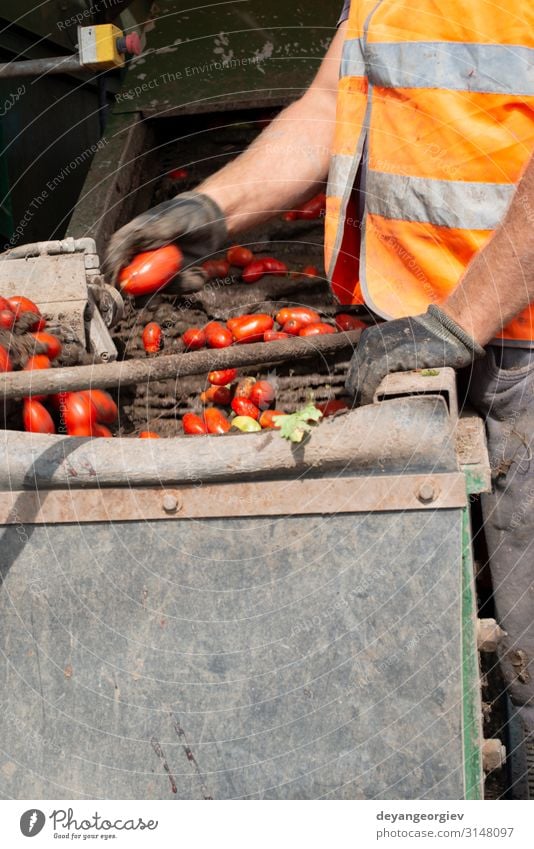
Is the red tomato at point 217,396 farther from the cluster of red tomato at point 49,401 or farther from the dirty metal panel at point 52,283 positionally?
the dirty metal panel at point 52,283

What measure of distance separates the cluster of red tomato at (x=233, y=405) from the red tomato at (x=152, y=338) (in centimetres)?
40

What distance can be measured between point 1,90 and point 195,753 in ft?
15.6

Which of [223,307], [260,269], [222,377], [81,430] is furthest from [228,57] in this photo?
[81,430]

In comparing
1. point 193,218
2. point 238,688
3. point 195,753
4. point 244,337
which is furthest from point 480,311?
point 244,337

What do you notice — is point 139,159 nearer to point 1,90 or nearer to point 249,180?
point 1,90

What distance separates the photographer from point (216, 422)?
3.62 m

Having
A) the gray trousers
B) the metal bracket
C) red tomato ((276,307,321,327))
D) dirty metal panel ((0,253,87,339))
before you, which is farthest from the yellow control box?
the metal bracket

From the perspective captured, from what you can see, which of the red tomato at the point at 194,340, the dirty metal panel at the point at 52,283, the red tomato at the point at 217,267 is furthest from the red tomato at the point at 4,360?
the red tomato at the point at 217,267

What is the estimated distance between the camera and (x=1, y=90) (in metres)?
5.68

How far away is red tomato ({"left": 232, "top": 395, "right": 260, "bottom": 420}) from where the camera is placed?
3660mm

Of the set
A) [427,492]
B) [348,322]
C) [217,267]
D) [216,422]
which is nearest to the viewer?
[427,492]

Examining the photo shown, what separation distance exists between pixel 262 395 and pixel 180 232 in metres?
1.11

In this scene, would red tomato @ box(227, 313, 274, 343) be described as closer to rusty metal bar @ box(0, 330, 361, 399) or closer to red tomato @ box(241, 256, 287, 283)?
red tomato @ box(241, 256, 287, 283)

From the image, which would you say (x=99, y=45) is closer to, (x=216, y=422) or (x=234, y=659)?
(x=216, y=422)
